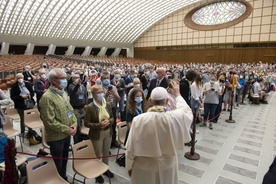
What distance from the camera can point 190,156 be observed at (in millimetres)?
4160

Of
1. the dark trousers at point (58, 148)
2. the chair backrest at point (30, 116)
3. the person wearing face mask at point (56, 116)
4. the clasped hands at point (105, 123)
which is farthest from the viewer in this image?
the chair backrest at point (30, 116)

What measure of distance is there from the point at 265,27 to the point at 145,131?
1152 inches

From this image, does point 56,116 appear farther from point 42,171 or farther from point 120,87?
point 120,87

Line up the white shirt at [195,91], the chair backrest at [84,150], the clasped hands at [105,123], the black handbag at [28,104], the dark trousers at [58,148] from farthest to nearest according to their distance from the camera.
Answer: the white shirt at [195,91] → the black handbag at [28,104] → the clasped hands at [105,123] → the chair backrest at [84,150] → the dark trousers at [58,148]

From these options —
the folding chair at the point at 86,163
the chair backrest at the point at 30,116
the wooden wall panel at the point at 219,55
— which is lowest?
the folding chair at the point at 86,163

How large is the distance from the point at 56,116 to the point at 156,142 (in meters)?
1.56

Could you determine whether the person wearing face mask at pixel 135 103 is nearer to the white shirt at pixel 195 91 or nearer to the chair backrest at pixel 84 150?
the chair backrest at pixel 84 150

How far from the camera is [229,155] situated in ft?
14.1

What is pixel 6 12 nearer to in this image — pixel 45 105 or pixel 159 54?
pixel 159 54

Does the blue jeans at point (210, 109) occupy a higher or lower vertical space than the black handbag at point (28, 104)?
lower

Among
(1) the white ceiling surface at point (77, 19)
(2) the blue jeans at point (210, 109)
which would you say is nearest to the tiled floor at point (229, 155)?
(2) the blue jeans at point (210, 109)

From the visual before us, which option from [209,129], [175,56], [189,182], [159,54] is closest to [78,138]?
[189,182]

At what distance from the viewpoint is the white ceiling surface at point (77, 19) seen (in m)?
25.3

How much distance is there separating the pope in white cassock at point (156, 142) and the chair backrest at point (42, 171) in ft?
3.77
